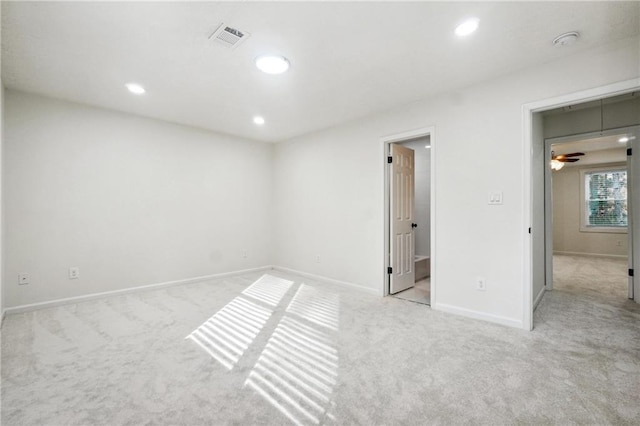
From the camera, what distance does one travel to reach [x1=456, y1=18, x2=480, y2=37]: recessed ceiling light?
2119mm

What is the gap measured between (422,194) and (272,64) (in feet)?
13.0

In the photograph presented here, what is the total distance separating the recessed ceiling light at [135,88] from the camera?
10.4 feet

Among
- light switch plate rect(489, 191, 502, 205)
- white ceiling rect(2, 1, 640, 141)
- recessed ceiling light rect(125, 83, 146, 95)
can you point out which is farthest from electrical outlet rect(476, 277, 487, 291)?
recessed ceiling light rect(125, 83, 146, 95)

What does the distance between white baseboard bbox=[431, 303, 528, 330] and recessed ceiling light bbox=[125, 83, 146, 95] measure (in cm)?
415

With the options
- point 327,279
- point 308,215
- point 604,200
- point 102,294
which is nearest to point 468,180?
point 327,279

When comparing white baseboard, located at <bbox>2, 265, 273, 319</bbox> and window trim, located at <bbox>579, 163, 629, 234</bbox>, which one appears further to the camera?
window trim, located at <bbox>579, 163, 629, 234</bbox>

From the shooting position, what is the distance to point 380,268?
4.00 metres

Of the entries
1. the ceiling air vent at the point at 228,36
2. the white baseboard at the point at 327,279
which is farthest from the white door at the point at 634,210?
the ceiling air vent at the point at 228,36

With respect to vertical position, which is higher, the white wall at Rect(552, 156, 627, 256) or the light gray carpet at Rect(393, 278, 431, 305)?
the white wall at Rect(552, 156, 627, 256)

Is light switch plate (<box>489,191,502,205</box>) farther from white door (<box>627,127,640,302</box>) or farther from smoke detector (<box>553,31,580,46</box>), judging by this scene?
white door (<box>627,127,640,302</box>)

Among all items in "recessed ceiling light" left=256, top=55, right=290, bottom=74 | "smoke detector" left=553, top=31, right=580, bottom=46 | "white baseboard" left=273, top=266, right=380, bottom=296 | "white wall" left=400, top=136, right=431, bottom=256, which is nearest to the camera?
"smoke detector" left=553, top=31, right=580, bottom=46


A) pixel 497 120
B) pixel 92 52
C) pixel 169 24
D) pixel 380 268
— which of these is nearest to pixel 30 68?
pixel 92 52

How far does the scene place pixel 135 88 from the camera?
Answer: 128 inches

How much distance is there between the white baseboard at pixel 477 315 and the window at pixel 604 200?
6.69m
